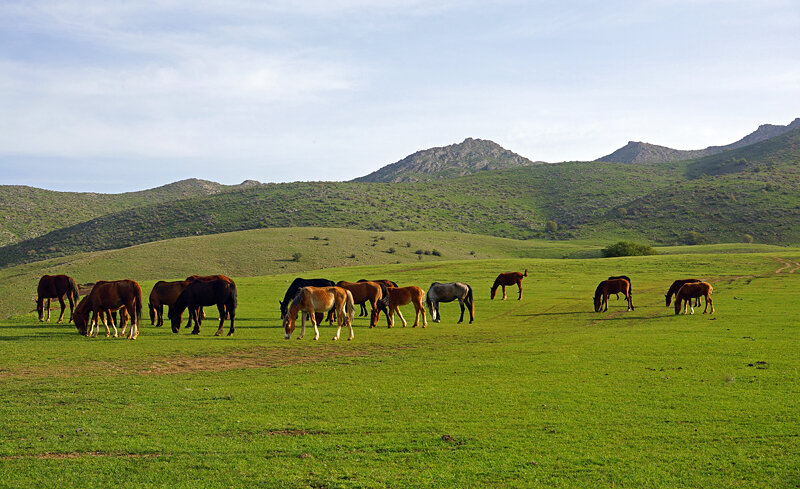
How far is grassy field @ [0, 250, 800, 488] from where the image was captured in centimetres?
813

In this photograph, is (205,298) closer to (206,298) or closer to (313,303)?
(206,298)

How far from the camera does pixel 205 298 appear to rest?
914 inches

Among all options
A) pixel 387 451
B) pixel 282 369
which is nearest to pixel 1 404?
pixel 282 369

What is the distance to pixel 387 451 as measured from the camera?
29.3ft

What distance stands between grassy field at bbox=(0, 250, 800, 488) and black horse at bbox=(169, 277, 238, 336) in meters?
0.82

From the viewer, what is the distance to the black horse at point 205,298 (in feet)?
75.5

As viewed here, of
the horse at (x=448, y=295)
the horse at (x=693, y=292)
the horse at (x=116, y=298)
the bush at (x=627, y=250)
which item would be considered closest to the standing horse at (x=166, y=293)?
the horse at (x=116, y=298)

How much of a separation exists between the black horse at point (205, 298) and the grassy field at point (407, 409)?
0.82 metres

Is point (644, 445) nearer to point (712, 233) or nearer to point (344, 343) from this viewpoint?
point (344, 343)

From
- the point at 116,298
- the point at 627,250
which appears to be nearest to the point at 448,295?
the point at 116,298

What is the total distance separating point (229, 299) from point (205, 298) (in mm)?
1005

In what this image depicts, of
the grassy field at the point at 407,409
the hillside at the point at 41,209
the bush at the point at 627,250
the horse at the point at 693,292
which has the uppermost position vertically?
the hillside at the point at 41,209

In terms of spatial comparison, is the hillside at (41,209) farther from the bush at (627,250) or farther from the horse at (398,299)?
the horse at (398,299)

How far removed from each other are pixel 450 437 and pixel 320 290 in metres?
12.6
